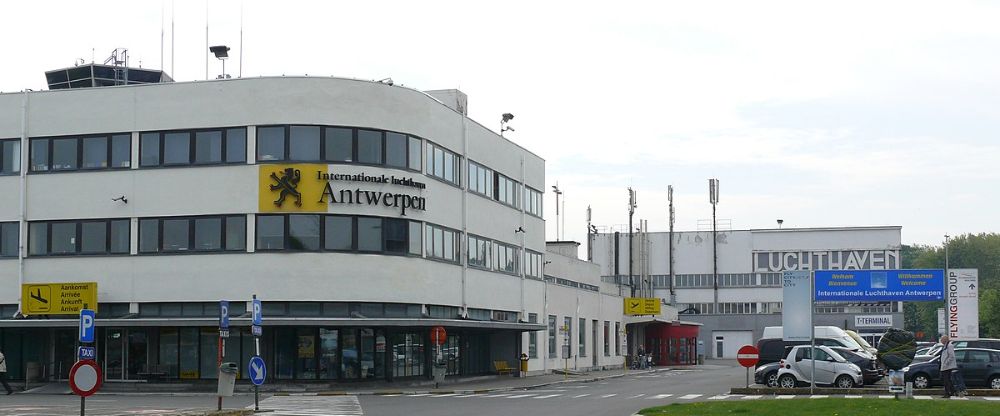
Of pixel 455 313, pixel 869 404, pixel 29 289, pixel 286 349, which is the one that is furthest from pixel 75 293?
pixel 869 404

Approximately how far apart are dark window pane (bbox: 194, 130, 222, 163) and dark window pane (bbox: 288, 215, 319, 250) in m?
3.66

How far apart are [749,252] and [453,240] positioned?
226 ft

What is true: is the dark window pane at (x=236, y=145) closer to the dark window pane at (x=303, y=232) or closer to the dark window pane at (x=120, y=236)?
the dark window pane at (x=303, y=232)

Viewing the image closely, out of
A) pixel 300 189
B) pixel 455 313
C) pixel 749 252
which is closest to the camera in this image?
pixel 300 189

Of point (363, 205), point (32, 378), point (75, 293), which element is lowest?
point (32, 378)

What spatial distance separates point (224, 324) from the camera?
31.4m

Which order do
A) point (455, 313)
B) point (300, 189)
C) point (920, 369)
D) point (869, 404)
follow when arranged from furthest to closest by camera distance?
point (455, 313) → point (300, 189) → point (920, 369) → point (869, 404)

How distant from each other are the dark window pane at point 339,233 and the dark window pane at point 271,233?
61.0 inches

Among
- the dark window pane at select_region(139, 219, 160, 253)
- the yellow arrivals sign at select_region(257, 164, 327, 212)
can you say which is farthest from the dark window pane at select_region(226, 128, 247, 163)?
the dark window pane at select_region(139, 219, 160, 253)

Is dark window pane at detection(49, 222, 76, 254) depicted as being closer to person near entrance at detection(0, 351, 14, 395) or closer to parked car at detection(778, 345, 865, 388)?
person near entrance at detection(0, 351, 14, 395)

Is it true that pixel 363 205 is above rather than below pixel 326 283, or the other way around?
above

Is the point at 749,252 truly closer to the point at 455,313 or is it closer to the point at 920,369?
the point at 455,313

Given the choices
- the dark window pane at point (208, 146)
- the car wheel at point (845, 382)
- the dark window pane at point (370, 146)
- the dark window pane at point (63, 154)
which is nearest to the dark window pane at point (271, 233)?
the dark window pane at point (208, 146)

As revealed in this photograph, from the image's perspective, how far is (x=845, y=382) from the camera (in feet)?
129
